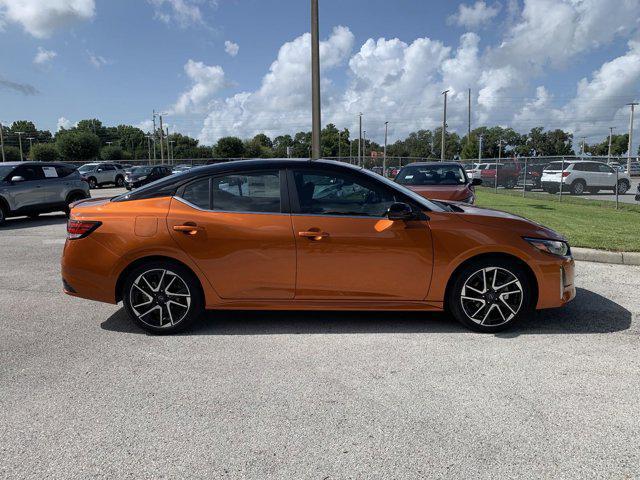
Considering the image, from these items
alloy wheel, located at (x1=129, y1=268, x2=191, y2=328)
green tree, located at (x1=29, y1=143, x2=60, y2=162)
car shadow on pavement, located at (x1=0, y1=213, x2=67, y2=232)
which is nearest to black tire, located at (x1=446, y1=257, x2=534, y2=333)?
alloy wheel, located at (x1=129, y1=268, x2=191, y2=328)

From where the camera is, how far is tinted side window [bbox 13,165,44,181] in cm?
1277

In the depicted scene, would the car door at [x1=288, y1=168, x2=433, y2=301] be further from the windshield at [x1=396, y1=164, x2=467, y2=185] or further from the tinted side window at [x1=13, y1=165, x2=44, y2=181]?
the tinted side window at [x1=13, y1=165, x2=44, y2=181]

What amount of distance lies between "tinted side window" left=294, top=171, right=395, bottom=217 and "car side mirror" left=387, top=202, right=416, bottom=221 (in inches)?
4.9

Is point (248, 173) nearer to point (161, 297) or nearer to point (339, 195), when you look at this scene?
point (339, 195)

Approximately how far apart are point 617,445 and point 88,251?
4239mm

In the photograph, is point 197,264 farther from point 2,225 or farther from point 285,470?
point 2,225

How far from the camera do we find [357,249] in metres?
4.18

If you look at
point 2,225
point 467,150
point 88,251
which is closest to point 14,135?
point 467,150

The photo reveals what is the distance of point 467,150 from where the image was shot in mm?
75938

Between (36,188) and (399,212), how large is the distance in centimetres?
1242

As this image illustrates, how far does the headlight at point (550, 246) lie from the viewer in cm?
427

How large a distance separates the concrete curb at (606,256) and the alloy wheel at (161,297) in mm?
6055

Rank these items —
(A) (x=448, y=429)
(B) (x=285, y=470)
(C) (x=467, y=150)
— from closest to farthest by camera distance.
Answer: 1. (B) (x=285, y=470)
2. (A) (x=448, y=429)
3. (C) (x=467, y=150)

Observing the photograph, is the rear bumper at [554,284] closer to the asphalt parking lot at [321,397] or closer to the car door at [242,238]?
the asphalt parking lot at [321,397]
